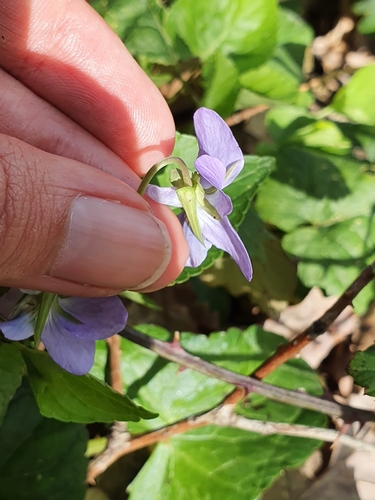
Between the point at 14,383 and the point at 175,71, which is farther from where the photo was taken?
the point at 175,71

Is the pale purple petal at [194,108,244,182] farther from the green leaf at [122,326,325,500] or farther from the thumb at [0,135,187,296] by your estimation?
the green leaf at [122,326,325,500]

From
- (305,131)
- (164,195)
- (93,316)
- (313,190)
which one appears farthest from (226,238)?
(305,131)

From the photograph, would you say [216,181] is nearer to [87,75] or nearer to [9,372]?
[9,372]

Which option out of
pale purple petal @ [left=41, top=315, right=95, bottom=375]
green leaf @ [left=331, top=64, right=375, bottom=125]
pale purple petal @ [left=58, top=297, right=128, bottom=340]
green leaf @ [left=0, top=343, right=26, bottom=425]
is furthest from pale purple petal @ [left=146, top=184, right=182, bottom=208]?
green leaf @ [left=331, top=64, right=375, bottom=125]

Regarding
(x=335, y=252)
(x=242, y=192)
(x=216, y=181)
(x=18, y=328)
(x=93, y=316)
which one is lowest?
(x=335, y=252)

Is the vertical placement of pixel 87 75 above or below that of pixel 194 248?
above

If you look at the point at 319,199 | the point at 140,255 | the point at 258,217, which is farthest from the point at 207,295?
the point at 140,255

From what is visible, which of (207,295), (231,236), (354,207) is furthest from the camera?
(207,295)

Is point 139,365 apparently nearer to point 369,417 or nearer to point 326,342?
point 369,417
